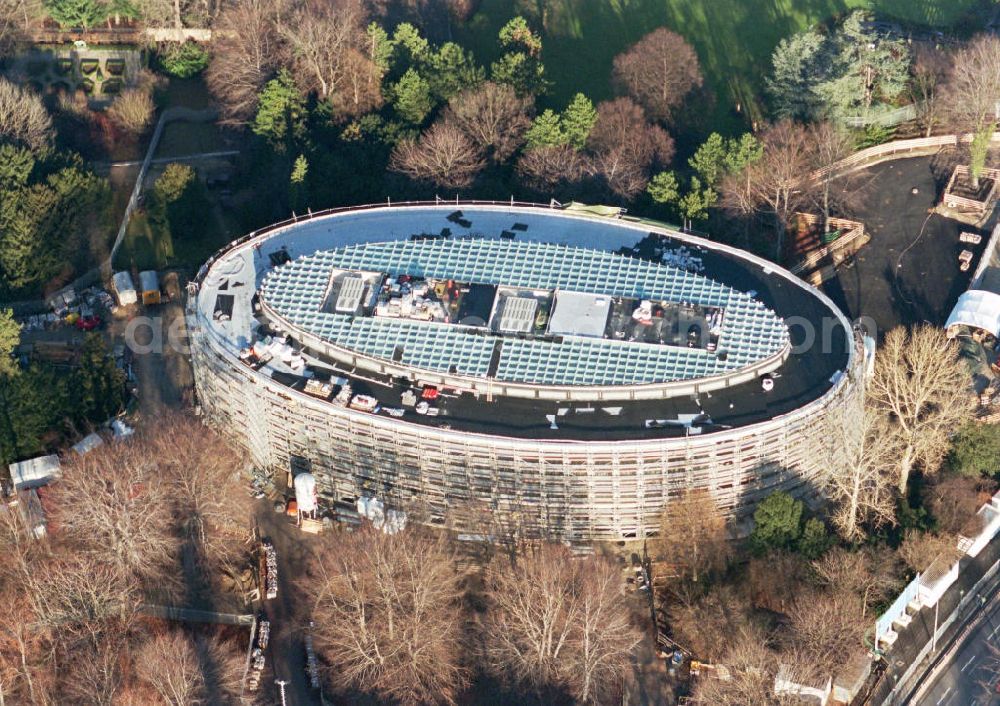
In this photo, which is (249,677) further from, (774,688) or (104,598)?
(774,688)

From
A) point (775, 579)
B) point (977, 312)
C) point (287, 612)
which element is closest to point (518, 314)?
point (775, 579)

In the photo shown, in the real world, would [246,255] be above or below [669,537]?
above

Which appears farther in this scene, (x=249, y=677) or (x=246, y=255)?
(x=246, y=255)

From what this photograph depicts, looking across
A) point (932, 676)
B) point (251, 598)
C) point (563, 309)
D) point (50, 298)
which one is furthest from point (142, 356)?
point (932, 676)

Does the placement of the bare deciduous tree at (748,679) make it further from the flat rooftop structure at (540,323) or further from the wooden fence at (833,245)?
the wooden fence at (833,245)

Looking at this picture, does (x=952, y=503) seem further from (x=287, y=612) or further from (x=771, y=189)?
(x=287, y=612)

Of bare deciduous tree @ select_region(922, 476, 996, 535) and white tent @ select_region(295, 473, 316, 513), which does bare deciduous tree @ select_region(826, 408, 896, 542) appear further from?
white tent @ select_region(295, 473, 316, 513)
